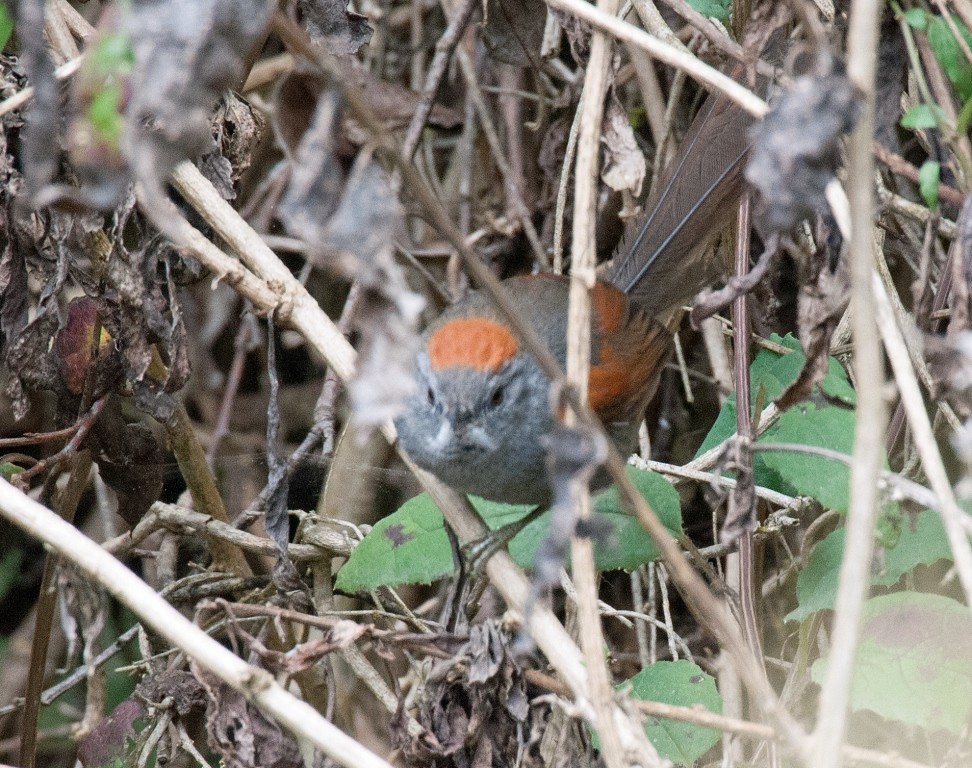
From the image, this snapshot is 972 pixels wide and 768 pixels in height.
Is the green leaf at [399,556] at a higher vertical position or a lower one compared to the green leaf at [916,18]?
lower

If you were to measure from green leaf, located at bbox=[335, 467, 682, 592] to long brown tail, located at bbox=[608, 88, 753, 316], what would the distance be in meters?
0.80

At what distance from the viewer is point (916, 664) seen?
1.99m

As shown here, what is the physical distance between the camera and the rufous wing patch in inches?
103

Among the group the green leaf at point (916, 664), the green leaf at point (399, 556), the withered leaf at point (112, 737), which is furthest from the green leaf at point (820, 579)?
the withered leaf at point (112, 737)

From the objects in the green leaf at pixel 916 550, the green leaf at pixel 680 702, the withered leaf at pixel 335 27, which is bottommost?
the green leaf at pixel 680 702

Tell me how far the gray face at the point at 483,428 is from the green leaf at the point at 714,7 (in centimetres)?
101

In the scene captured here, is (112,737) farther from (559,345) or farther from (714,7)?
(714,7)

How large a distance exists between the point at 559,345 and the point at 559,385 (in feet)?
4.69

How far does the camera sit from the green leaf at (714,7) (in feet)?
9.27

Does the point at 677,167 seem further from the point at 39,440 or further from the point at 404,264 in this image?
the point at 39,440

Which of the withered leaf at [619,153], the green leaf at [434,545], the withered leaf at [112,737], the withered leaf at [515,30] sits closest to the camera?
the withered leaf at [619,153]

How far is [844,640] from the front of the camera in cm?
135

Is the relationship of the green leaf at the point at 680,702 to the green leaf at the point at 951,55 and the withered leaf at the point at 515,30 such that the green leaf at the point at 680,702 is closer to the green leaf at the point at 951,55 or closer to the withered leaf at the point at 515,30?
the green leaf at the point at 951,55

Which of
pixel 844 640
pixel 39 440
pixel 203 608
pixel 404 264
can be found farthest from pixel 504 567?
pixel 404 264
